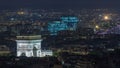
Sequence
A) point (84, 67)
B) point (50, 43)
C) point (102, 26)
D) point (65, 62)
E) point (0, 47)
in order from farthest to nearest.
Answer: point (102, 26), point (50, 43), point (0, 47), point (65, 62), point (84, 67)

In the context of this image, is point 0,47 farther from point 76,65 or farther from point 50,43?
point 76,65

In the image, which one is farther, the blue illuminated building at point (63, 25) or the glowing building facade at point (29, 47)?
the blue illuminated building at point (63, 25)

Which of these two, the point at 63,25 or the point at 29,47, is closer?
the point at 29,47

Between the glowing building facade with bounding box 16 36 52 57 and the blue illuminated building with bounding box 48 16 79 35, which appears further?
the blue illuminated building with bounding box 48 16 79 35

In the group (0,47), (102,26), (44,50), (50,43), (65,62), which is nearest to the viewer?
(65,62)

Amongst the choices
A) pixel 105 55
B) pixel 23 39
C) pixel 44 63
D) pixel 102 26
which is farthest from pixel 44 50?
pixel 102 26

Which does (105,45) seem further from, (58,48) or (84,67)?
(84,67)

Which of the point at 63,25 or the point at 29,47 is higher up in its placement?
the point at 29,47

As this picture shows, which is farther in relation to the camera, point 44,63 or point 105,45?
point 105,45
